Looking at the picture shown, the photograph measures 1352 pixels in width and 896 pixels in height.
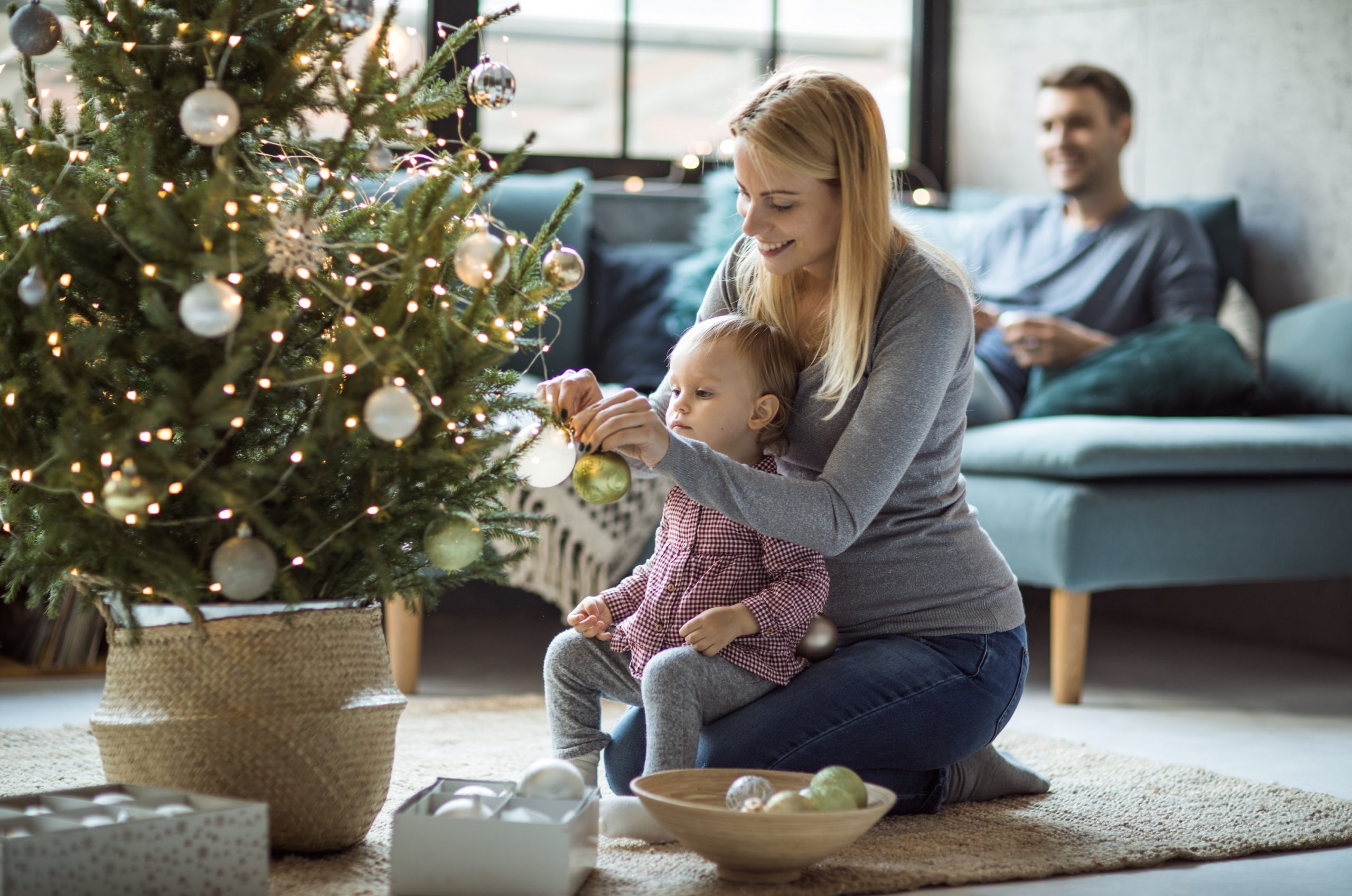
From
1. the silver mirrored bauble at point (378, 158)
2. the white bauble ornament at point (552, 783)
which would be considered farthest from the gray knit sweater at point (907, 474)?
the silver mirrored bauble at point (378, 158)

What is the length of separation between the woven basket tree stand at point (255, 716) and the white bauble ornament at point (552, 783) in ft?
0.65

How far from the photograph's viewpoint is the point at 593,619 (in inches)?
68.7

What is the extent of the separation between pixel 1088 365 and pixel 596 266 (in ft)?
3.71

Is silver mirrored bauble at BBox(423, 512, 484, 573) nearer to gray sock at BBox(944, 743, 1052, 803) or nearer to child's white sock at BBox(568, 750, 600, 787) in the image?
child's white sock at BBox(568, 750, 600, 787)

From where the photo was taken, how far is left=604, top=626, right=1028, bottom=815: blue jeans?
5.46 feet

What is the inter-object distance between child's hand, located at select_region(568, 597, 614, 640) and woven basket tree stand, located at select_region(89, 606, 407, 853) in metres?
0.29

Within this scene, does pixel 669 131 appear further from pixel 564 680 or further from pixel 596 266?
pixel 564 680

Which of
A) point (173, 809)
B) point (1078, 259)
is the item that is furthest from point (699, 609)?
point (1078, 259)

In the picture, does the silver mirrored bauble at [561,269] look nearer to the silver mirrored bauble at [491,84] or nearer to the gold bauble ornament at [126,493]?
the silver mirrored bauble at [491,84]

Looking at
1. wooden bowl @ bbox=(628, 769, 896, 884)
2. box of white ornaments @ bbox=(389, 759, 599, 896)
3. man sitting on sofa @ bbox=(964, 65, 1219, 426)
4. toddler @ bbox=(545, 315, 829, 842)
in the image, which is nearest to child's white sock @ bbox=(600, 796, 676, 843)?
toddler @ bbox=(545, 315, 829, 842)

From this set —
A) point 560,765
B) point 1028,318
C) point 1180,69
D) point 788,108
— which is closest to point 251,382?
point 560,765

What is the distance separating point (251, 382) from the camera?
4.78 ft

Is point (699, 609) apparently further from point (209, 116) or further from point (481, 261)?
point (209, 116)

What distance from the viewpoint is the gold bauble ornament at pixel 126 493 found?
1.33 metres
